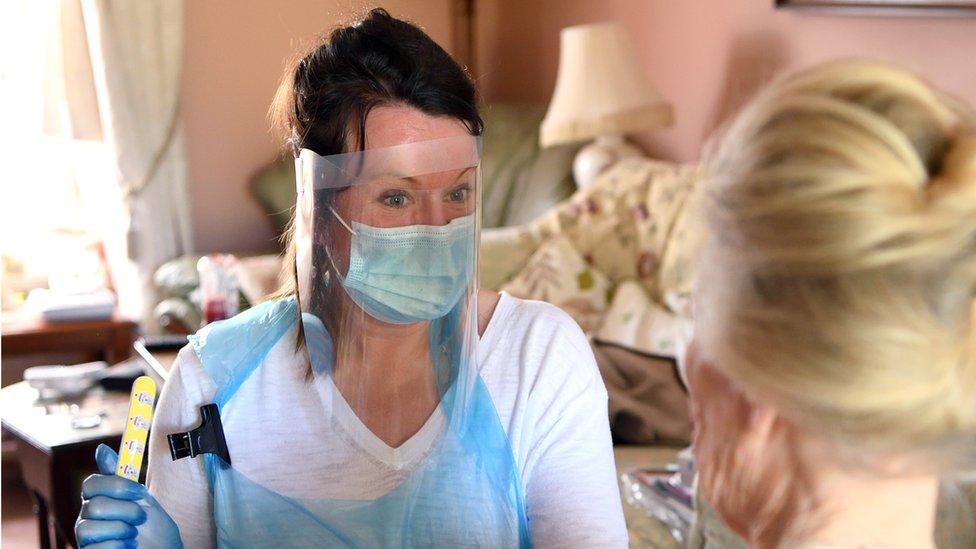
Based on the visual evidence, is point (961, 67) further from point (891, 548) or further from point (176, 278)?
point (176, 278)

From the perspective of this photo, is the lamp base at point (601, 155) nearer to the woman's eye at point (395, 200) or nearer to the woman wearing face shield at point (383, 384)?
the woman wearing face shield at point (383, 384)

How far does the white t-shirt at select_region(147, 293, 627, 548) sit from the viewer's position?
1.24 metres

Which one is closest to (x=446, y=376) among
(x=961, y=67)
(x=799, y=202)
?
(x=799, y=202)

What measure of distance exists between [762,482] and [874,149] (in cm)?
24

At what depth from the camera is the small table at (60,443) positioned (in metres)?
2.50

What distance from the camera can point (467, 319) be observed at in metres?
1.27

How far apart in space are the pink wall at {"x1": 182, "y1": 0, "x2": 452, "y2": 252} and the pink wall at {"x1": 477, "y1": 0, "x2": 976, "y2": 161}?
0.50 metres

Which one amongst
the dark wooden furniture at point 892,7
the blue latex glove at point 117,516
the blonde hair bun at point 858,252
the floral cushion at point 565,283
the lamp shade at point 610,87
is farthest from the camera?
the lamp shade at point 610,87

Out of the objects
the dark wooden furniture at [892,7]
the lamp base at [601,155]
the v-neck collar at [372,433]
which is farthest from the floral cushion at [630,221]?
the v-neck collar at [372,433]

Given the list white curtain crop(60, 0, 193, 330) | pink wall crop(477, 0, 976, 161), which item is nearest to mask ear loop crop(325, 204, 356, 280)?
pink wall crop(477, 0, 976, 161)

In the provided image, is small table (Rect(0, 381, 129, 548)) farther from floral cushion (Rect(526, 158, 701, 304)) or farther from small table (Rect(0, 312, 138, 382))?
floral cushion (Rect(526, 158, 701, 304))

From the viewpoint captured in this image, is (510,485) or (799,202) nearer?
(799,202)

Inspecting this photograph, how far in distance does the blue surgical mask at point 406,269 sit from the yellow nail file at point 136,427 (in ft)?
0.80

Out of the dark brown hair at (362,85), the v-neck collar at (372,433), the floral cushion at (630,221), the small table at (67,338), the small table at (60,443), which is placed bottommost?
the small table at (67,338)
